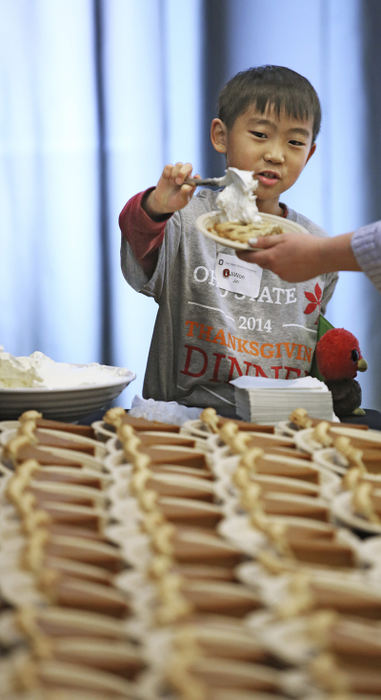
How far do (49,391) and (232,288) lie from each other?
0.68m

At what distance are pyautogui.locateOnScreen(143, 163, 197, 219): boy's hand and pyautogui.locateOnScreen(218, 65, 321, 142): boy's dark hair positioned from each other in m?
0.31

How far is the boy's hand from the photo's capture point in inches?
47.8

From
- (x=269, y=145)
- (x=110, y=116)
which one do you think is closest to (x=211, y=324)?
(x=269, y=145)

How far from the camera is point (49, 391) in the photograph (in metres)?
0.97

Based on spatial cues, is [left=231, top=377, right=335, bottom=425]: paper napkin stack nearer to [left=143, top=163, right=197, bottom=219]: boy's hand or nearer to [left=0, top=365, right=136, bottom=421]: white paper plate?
[left=0, top=365, right=136, bottom=421]: white paper plate

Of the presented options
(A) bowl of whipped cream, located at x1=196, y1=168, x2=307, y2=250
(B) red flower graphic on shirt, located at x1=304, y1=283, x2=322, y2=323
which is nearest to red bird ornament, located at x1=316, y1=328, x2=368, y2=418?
(A) bowl of whipped cream, located at x1=196, y1=168, x2=307, y2=250

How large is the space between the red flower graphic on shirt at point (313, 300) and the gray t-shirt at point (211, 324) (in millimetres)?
11

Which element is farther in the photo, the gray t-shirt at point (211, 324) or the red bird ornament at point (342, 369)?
the gray t-shirt at point (211, 324)

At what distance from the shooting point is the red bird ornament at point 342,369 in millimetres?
1104

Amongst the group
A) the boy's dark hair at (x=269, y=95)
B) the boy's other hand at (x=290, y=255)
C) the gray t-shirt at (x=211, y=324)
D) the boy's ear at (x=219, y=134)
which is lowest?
the gray t-shirt at (x=211, y=324)

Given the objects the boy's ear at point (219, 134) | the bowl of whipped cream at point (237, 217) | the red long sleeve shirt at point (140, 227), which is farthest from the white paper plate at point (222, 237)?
the boy's ear at point (219, 134)

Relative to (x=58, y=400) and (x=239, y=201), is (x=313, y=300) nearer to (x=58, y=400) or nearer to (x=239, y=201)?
(x=239, y=201)

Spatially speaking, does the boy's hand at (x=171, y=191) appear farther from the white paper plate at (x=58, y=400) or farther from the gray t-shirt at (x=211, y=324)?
the white paper plate at (x=58, y=400)

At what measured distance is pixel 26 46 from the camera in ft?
7.43
